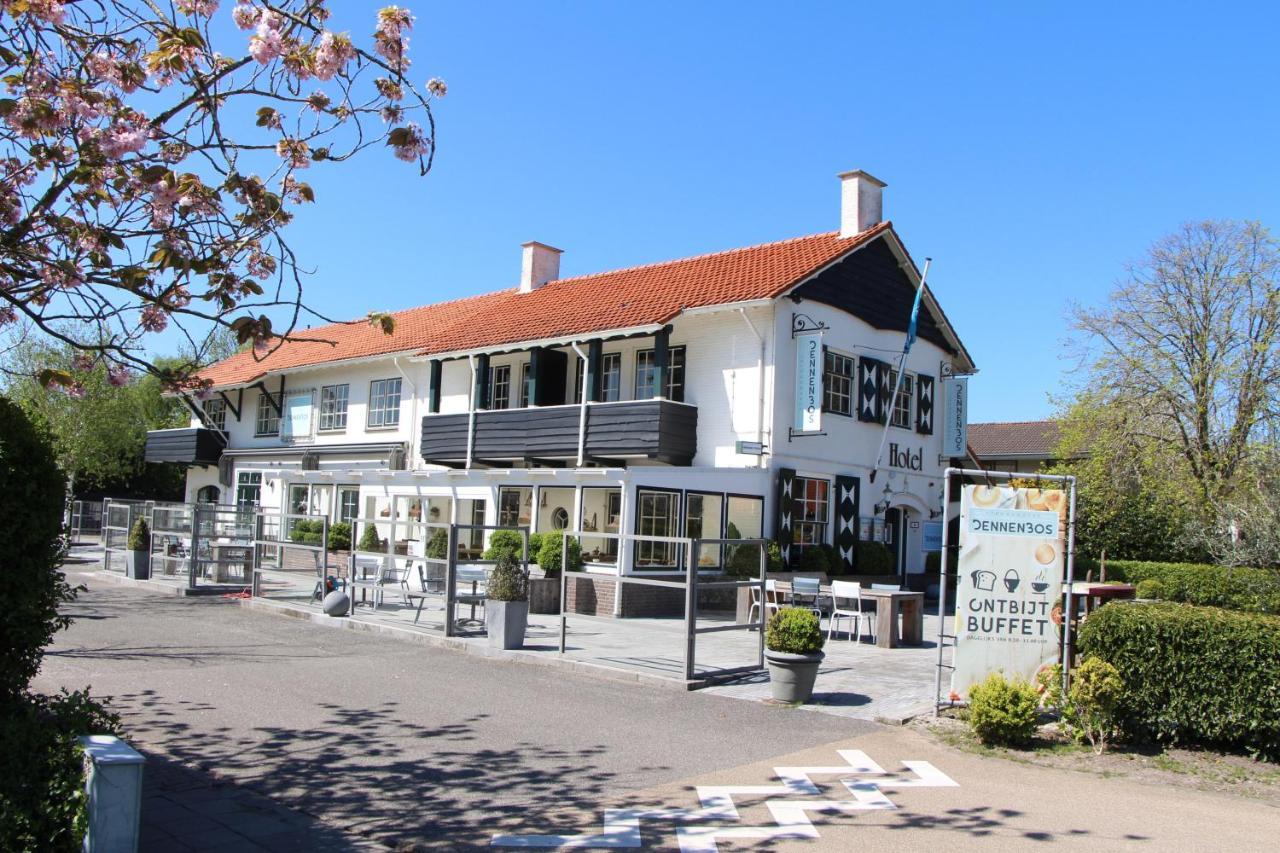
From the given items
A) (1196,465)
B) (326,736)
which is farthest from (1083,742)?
(1196,465)

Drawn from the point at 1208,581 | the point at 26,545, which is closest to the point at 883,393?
the point at 1208,581

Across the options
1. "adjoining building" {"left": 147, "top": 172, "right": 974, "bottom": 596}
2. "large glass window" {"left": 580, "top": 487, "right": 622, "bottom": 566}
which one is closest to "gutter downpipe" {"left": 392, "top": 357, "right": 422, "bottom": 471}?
"adjoining building" {"left": 147, "top": 172, "right": 974, "bottom": 596}

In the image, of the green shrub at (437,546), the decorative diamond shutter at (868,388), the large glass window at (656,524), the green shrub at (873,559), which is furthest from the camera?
the decorative diamond shutter at (868,388)

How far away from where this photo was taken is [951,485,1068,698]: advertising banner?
31.6 feet

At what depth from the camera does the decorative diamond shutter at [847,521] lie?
70.5 feet

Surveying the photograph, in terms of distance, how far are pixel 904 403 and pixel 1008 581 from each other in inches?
582

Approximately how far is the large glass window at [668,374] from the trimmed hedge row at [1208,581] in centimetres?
1170

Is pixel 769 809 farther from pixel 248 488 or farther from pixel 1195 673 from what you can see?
pixel 248 488

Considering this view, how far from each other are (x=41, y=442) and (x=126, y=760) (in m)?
1.89

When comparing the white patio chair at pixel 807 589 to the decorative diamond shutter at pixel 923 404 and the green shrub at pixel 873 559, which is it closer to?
the green shrub at pixel 873 559

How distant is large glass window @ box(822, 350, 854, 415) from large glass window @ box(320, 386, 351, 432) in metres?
14.5

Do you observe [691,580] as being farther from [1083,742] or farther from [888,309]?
[888,309]

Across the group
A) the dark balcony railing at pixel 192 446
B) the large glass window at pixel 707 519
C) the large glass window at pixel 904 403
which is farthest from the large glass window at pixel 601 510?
the dark balcony railing at pixel 192 446

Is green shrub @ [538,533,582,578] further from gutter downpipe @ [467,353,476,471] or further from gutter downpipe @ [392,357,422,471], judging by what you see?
gutter downpipe @ [392,357,422,471]
